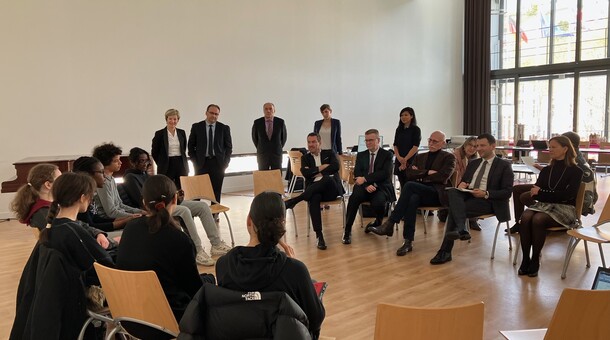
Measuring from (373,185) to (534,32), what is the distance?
10.1 meters

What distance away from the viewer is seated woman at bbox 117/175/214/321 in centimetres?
238

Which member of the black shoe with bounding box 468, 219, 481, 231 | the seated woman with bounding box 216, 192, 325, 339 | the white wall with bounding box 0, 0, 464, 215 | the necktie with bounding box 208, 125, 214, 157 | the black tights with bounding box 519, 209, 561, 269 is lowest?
the black shoe with bounding box 468, 219, 481, 231

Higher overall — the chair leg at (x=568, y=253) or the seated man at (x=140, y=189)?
the seated man at (x=140, y=189)

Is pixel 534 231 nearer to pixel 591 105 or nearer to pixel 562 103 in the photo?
pixel 591 105

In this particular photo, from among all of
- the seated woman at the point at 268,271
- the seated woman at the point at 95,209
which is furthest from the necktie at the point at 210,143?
the seated woman at the point at 268,271

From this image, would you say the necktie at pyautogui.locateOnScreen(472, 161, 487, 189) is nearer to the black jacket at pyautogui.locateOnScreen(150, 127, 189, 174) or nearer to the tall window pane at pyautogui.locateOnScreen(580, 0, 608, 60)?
the black jacket at pyautogui.locateOnScreen(150, 127, 189, 174)

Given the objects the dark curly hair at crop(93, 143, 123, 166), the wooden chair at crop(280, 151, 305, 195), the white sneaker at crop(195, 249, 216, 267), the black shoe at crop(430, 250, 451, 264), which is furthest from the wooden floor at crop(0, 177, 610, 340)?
the wooden chair at crop(280, 151, 305, 195)

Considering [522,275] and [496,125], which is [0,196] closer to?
[522,275]

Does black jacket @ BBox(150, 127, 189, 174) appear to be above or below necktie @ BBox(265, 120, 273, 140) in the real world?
below

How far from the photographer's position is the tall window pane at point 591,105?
12258mm

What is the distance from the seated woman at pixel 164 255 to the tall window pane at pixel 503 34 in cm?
1332

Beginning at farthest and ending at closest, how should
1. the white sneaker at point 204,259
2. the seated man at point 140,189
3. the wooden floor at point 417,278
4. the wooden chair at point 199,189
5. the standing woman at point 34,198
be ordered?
the wooden chair at point 199,189 → the white sneaker at point 204,259 → the seated man at point 140,189 → the wooden floor at point 417,278 → the standing woman at point 34,198

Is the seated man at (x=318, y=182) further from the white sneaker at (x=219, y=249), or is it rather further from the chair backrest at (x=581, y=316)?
the chair backrest at (x=581, y=316)

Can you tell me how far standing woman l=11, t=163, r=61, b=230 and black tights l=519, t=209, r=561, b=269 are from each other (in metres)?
3.71
